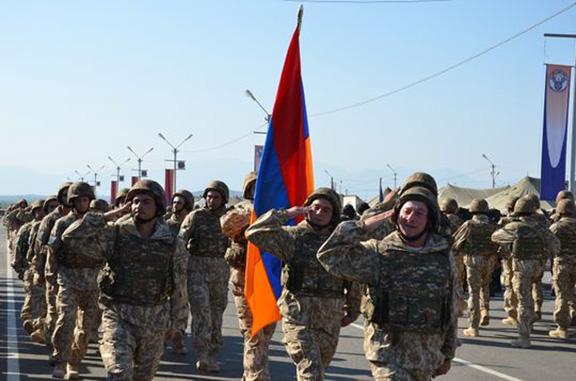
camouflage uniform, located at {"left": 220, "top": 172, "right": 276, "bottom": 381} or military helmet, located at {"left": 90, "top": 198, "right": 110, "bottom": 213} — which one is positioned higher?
military helmet, located at {"left": 90, "top": 198, "right": 110, "bottom": 213}

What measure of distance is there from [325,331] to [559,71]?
19.7 metres

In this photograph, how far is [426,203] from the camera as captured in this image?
20.6 ft

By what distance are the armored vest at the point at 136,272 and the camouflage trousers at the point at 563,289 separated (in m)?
8.66

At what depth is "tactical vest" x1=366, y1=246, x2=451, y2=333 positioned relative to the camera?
6.26 metres

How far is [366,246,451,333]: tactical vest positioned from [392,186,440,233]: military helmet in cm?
21

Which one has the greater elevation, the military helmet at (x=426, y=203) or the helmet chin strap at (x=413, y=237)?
the military helmet at (x=426, y=203)

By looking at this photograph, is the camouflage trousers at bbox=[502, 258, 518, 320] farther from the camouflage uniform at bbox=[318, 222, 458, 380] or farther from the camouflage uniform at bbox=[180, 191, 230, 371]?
the camouflage uniform at bbox=[318, 222, 458, 380]

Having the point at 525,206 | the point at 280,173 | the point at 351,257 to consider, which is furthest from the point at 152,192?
the point at 525,206

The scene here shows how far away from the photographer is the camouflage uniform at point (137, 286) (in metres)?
7.54

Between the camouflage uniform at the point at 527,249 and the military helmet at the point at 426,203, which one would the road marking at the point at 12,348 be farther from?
the camouflage uniform at the point at 527,249

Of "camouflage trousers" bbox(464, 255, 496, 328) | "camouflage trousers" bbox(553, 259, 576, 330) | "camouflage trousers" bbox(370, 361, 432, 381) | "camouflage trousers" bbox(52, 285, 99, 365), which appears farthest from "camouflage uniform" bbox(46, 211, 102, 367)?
"camouflage trousers" bbox(553, 259, 576, 330)

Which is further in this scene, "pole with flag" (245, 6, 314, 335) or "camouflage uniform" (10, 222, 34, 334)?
"camouflage uniform" (10, 222, 34, 334)

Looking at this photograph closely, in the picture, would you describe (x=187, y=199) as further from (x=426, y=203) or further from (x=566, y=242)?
(x=426, y=203)

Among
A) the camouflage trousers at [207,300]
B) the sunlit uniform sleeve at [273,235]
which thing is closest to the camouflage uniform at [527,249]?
the camouflage trousers at [207,300]
